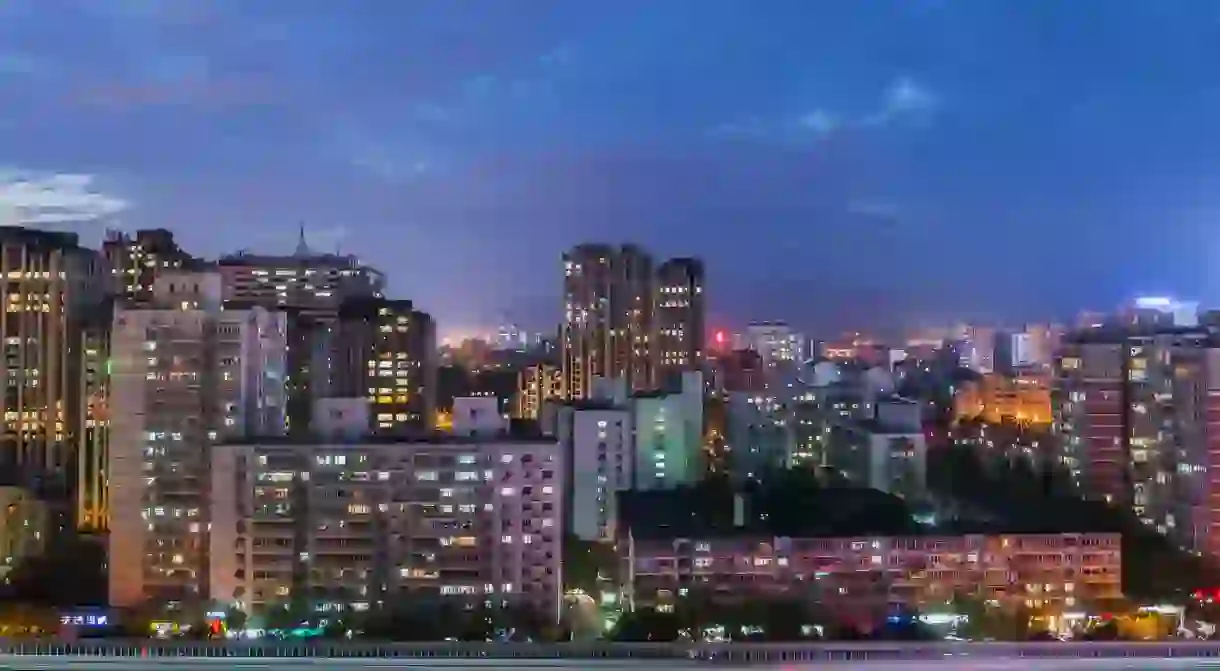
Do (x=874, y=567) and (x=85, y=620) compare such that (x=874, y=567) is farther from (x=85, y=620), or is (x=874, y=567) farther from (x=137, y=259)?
(x=137, y=259)

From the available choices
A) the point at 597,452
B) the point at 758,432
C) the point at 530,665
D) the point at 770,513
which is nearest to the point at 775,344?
the point at 758,432

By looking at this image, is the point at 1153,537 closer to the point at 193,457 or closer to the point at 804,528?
the point at 804,528

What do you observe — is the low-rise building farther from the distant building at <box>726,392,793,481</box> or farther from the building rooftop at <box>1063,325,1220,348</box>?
the distant building at <box>726,392,793,481</box>

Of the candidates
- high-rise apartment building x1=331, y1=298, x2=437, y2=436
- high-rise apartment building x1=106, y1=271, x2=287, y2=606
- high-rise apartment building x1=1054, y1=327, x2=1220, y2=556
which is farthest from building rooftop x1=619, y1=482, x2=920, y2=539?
high-rise apartment building x1=331, y1=298, x2=437, y2=436

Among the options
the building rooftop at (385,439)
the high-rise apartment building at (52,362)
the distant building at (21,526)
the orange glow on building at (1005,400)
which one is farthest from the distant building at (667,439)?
the distant building at (21,526)

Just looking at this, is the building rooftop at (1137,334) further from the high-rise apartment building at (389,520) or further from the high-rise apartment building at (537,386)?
the high-rise apartment building at (537,386)
